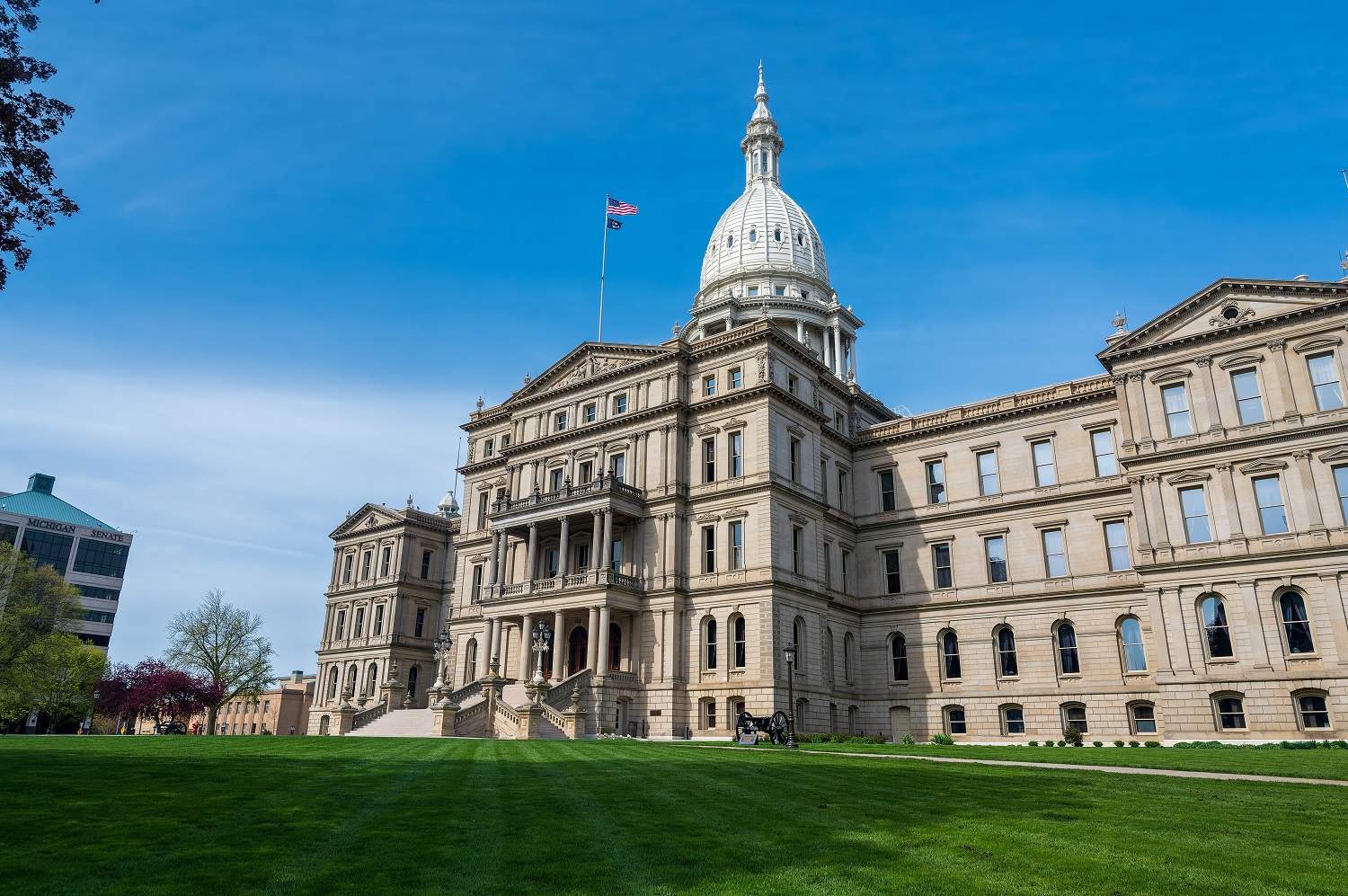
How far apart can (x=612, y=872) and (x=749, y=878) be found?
52.3 inches

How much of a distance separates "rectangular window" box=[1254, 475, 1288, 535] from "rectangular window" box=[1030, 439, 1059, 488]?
1076cm

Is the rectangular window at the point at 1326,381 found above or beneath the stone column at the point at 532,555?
above

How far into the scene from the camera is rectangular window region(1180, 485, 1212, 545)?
133 ft

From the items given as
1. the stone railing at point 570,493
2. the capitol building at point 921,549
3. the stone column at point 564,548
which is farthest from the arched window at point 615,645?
the stone railing at point 570,493

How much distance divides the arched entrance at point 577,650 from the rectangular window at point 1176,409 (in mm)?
33436

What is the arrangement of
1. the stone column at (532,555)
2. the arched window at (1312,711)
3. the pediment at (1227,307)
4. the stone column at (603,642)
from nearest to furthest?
the arched window at (1312,711)
the pediment at (1227,307)
the stone column at (603,642)
the stone column at (532,555)

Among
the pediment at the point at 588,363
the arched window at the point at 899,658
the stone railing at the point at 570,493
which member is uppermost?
the pediment at the point at 588,363

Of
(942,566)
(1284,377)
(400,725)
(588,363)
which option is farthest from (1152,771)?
(588,363)

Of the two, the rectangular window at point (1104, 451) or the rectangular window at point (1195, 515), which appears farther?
the rectangular window at point (1104, 451)

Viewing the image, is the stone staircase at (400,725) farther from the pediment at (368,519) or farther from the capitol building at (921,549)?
the pediment at (368,519)

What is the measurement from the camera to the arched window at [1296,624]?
37156 mm

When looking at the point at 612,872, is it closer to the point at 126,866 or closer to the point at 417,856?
the point at 417,856

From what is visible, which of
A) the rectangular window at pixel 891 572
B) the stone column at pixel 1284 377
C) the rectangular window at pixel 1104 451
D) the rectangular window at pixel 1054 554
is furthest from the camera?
the rectangular window at pixel 891 572

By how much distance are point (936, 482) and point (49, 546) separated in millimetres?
103412
